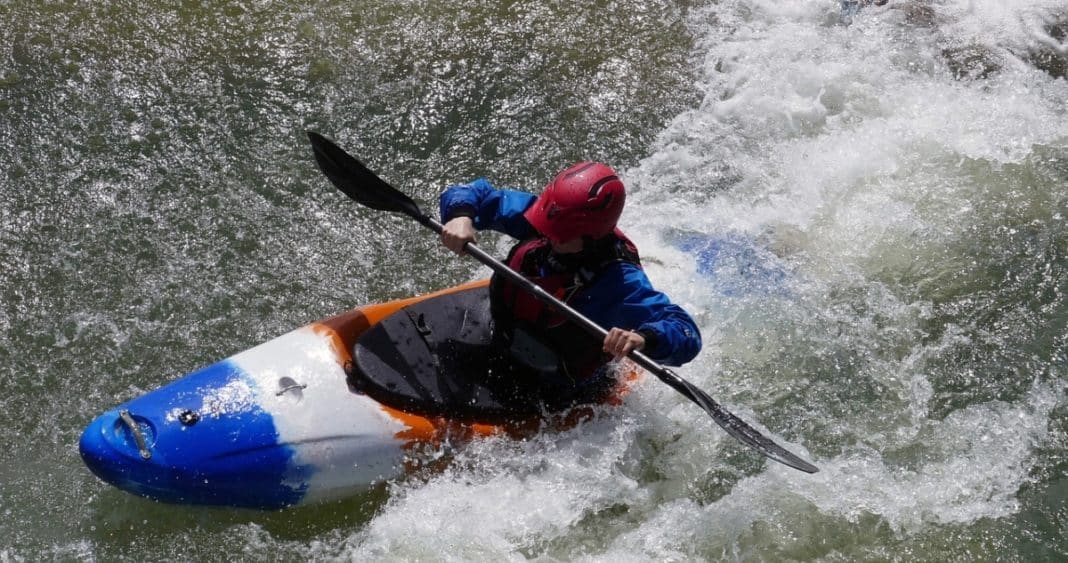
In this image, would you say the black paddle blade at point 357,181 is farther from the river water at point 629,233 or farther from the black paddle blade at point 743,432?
the black paddle blade at point 743,432

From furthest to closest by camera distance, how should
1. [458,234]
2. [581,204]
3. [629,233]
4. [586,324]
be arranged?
[629,233]
[458,234]
[586,324]
[581,204]

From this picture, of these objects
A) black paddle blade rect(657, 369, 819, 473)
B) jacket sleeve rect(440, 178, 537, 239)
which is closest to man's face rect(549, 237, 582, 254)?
jacket sleeve rect(440, 178, 537, 239)

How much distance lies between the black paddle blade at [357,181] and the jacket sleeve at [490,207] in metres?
0.26

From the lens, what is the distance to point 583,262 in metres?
3.56

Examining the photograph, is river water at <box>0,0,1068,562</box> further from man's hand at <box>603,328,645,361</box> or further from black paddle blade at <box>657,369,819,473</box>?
man's hand at <box>603,328,645,361</box>

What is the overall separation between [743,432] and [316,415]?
1550mm

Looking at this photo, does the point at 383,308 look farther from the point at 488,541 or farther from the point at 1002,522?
the point at 1002,522

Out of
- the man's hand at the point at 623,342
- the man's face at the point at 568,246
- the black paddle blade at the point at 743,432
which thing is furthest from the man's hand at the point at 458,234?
the black paddle blade at the point at 743,432

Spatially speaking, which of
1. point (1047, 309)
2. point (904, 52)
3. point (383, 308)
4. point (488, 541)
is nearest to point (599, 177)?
point (383, 308)

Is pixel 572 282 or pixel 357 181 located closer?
pixel 572 282

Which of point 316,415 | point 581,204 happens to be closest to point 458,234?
point 581,204

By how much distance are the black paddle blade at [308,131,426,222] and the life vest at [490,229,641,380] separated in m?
0.56

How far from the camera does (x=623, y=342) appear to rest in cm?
340

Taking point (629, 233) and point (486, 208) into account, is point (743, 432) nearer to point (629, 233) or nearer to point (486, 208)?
point (486, 208)
